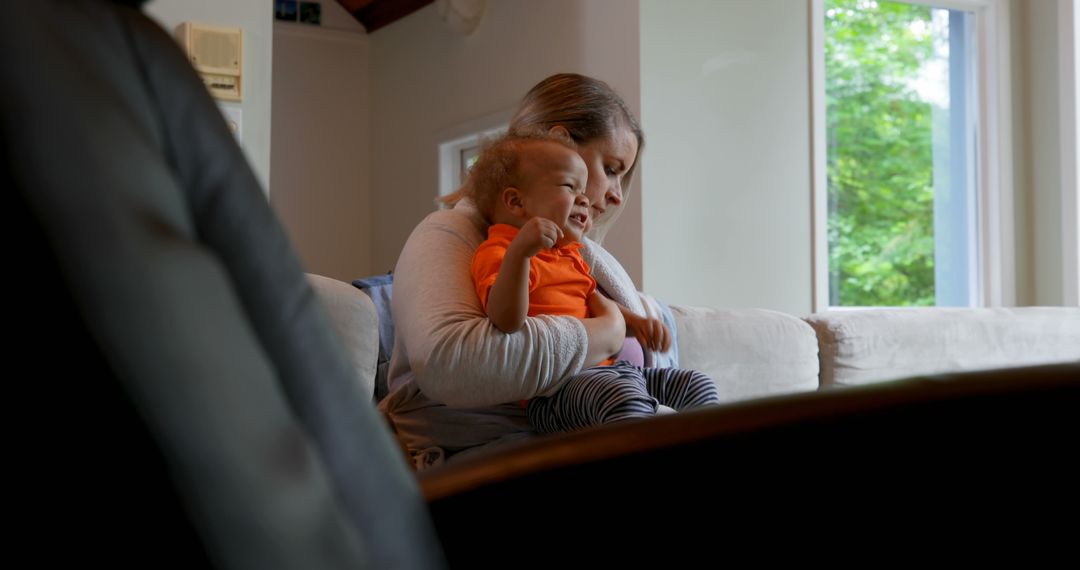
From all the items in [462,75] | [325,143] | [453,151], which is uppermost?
[462,75]

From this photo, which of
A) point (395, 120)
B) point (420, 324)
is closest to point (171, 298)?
point (420, 324)

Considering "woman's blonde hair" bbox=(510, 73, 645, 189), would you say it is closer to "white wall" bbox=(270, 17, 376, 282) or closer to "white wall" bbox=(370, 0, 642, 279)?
"white wall" bbox=(370, 0, 642, 279)

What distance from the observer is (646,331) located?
1753mm

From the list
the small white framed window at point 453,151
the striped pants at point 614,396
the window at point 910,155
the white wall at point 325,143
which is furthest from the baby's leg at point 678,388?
the white wall at point 325,143

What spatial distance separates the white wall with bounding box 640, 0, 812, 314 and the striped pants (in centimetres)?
315

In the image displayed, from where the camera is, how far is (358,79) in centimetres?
808

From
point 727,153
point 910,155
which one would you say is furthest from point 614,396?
point 910,155

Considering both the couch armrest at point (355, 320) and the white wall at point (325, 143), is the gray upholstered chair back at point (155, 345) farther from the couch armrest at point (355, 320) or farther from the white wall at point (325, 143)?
the white wall at point (325, 143)

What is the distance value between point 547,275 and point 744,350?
0.85m

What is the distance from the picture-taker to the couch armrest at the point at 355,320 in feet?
5.07

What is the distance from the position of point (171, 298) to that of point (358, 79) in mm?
8025

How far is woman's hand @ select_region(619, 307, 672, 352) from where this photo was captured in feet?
5.75

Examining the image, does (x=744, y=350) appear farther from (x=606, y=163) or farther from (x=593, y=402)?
(x=593, y=402)

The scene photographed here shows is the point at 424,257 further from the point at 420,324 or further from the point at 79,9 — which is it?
the point at 79,9
